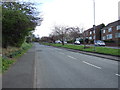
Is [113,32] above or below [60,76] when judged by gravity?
above

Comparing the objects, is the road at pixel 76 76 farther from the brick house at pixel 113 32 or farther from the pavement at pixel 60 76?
the brick house at pixel 113 32

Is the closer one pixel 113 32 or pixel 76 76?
pixel 76 76

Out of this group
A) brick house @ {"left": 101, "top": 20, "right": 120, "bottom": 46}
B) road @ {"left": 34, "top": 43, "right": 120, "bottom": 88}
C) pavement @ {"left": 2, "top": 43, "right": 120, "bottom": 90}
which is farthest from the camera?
brick house @ {"left": 101, "top": 20, "right": 120, "bottom": 46}

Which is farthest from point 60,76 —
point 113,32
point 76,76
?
point 113,32

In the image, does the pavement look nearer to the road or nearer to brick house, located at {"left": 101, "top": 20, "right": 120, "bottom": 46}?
the road

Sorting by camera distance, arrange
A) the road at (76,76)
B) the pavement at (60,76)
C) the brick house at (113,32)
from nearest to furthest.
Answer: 1. the pavement at (60,76)
2. the road at (76,76)
3. the brick house at (113,32)

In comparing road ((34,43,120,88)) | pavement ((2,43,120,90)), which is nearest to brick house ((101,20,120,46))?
road ((34,43,120,88))

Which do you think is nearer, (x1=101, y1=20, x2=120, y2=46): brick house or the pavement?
the pavement

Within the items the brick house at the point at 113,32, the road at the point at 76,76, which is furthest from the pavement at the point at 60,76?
the brick house at the point at 113,32

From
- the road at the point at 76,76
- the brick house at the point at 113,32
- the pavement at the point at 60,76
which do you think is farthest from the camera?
the brick house at the point at 113,32

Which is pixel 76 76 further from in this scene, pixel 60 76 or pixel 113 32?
pixel 113 32

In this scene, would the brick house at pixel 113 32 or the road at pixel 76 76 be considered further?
the brick house at pixel 113 32

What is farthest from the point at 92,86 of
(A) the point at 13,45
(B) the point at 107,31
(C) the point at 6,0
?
(B) the point at 107,31

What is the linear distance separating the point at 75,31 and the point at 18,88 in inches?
2499
